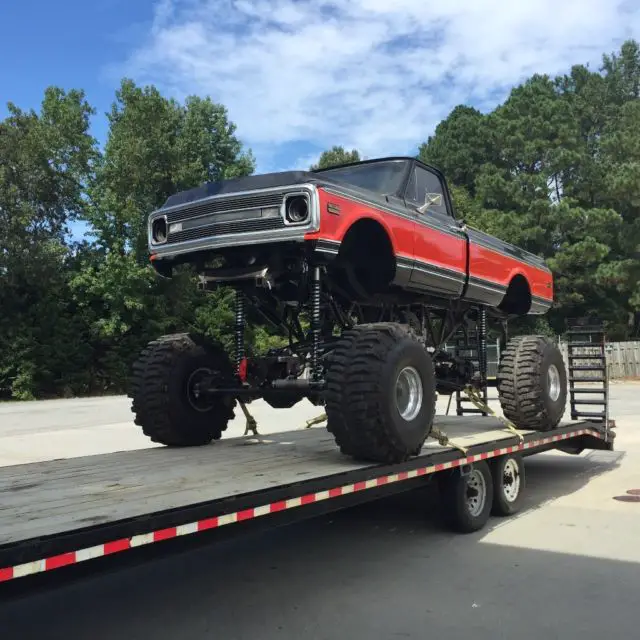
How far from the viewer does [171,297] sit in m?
33.0

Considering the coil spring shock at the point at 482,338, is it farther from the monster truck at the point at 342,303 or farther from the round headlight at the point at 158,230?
the round headlight at the point at 158,230

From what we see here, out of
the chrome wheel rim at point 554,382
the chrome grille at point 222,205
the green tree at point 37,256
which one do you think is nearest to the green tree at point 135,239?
the green tree at point 37,256

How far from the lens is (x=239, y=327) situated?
677 cm

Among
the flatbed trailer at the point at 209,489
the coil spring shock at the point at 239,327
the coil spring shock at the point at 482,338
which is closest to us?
the flatbed trailer at the point at 209,489

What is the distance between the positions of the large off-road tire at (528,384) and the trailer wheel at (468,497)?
1454mm

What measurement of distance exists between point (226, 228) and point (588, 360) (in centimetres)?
637

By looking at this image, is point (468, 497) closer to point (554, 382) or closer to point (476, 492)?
point (476, 492)

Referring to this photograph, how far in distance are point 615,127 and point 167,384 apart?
Result: 45.6 metres

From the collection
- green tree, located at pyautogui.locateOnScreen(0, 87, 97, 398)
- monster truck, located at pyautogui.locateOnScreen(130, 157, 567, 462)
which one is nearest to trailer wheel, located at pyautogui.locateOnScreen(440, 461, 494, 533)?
monster truck, located at pyautogui.locateOnScreen(130, 157, 567, 462)

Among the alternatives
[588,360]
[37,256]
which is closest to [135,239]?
[37,256]

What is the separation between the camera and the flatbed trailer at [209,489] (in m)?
3.17

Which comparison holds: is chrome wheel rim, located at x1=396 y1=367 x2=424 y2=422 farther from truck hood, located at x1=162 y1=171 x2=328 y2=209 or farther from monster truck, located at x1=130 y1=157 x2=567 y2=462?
truck hood, located at x1=162 y1=171 x2=328 y2=209

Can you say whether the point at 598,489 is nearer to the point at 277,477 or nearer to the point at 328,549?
the point at 328,549

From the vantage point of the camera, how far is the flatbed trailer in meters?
3.17
